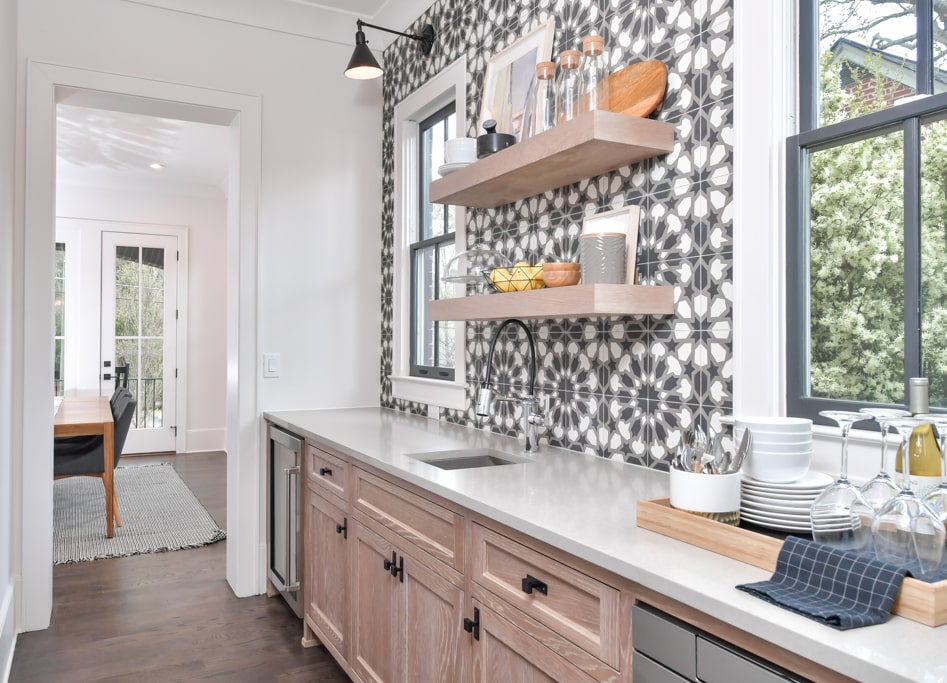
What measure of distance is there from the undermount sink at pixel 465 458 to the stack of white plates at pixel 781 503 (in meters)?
1.02

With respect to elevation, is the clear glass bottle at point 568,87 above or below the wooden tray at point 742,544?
above

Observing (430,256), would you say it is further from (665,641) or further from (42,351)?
(665,641)

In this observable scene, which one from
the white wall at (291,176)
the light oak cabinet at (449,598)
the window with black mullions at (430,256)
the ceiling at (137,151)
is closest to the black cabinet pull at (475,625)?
the light oak cabinet at (449,598)

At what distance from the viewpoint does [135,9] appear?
10.6 ft

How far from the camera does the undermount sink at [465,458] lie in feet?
7.39

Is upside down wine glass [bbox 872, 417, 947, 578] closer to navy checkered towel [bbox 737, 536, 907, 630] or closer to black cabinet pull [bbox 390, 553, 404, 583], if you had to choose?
navy checkered towel [bbox 737, 536, 907, 630]

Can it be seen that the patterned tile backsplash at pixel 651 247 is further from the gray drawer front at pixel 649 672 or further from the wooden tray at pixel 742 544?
the gray drawer front at pixel 649 672

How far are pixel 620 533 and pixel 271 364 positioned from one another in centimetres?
256

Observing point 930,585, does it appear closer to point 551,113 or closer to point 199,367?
point 551,113

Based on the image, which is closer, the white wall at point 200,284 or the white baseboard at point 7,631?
the white baseboard at point 7,631

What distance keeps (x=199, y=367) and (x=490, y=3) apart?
18.9 ft

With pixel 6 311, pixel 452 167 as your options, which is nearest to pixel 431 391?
pixel 452 167

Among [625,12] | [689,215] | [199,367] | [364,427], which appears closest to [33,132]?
[364,427]

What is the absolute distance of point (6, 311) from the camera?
2719mm
